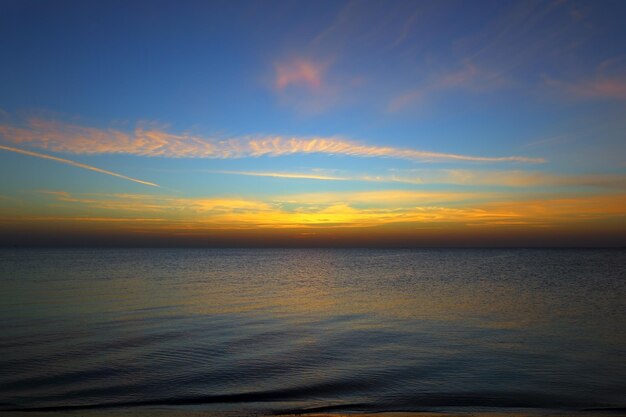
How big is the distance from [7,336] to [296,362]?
13.0 meters

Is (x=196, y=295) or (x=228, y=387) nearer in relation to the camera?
(x=228, y=387)

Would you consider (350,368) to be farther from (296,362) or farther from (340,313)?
(340,313)

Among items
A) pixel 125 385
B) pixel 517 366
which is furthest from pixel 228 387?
pixel 517 366

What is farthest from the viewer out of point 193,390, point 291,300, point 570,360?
point 291,300

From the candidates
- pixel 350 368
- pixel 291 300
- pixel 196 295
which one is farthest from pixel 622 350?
pixel 196 295

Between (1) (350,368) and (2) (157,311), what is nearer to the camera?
(1) (350,368)

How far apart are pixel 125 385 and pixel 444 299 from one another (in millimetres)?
26826

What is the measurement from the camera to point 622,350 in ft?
59.5

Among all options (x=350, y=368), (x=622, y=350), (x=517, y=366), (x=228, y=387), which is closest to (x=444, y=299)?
(x=622, y=350)

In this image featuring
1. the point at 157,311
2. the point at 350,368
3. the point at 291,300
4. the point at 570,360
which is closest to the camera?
the point at 350,368

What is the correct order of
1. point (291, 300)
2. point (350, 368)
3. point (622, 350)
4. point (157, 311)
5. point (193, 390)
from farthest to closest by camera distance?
point (291, 300) → point (157, 311) → point (622, 350) → point (350, 368) → point (193, 390)

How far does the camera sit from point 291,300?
1332 inches

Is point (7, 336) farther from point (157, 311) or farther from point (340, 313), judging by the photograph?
point (340, 313)

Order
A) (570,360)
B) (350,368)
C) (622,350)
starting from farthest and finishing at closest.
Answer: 1. (622,350)
2. (570,360)
3. (350,368)
